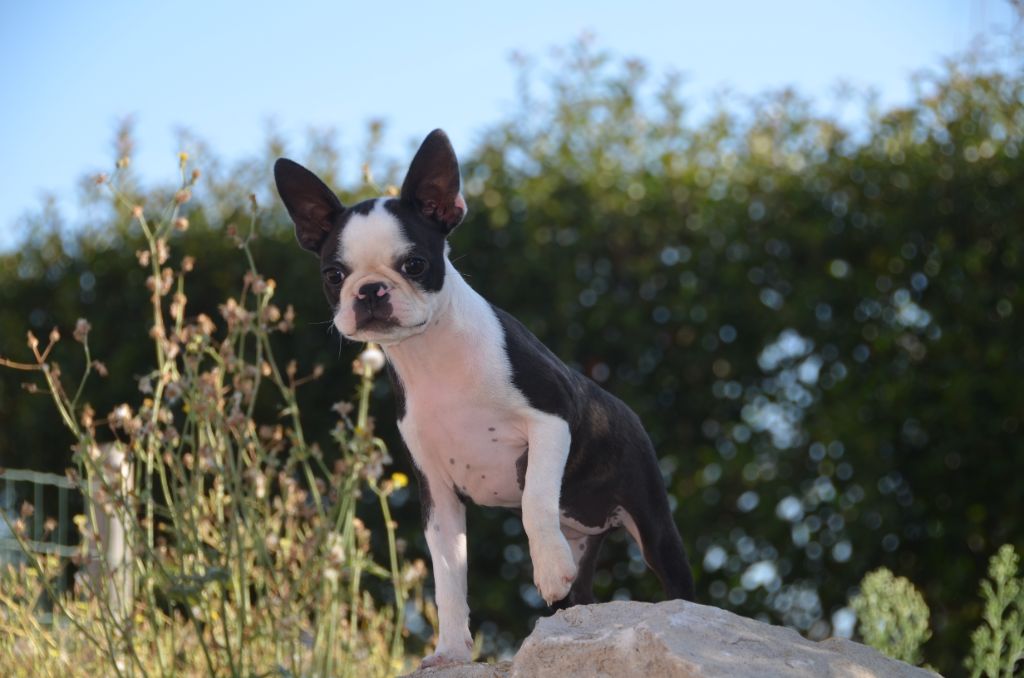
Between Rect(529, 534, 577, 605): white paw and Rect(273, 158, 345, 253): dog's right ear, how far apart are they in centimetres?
132

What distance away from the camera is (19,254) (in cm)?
1012

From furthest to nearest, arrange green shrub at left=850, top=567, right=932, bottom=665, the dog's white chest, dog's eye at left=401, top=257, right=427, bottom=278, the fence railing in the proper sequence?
the fence railing < green shrub at left=850, top=567, right=932, bottom=665 < the dog's white chest < dog's eye at left=401, top=257, right=427, bottom=278

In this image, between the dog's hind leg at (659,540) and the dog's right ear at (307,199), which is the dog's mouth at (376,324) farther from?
the dog's hind leg at (659,540)

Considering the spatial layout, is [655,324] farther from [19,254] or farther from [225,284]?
[19,254]

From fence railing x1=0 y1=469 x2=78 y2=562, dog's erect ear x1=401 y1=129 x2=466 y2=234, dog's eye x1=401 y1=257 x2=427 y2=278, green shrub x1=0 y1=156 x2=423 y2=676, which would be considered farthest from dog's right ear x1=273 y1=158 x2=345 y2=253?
fence railing x1=0 y1=469 x2=78 y2=562

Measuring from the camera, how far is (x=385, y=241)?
4094mm

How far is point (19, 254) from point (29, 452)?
5.31ft

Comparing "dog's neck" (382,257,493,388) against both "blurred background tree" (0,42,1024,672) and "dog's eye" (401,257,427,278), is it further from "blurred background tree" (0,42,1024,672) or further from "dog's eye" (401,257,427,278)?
"blurred background tree" (0,42,1024,672)

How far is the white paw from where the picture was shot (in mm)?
3971

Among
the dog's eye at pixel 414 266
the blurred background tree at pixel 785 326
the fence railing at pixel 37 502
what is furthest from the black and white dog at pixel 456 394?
the fence railing at pixel 37 502

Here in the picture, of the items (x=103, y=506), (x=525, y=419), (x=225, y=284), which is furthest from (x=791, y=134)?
(x=103, y=506)

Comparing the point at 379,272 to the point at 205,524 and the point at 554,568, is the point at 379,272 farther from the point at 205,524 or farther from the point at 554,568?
the point at 205,524

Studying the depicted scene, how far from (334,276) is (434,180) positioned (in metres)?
0.48

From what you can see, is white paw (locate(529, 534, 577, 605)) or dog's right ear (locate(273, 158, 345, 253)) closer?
white paw (locate(529, 534, 577, 605))
